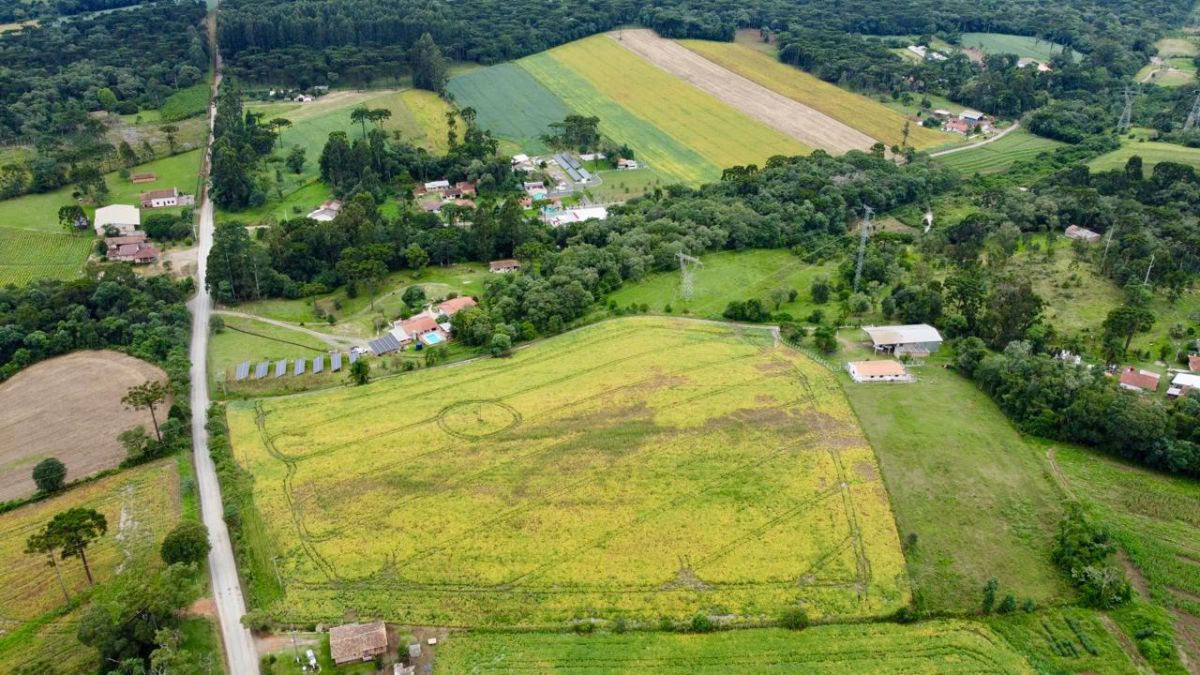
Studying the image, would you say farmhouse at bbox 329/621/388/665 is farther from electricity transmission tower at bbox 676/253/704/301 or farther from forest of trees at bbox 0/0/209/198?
forest of trees at bbox 0/0/209/198

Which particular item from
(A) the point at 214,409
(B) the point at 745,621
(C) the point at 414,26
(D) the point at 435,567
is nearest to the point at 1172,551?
(B) the point at 745,621

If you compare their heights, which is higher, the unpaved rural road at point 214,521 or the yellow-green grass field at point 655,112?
the yellow-green grass field at point 655,112

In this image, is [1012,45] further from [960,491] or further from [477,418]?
[477,418]

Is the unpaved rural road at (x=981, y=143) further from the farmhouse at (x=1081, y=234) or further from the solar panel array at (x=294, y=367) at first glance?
the solar panel array at (x=294, y=367)

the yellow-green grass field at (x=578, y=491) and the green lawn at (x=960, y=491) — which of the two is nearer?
the yellow-green grass field at (x=578, y=491)

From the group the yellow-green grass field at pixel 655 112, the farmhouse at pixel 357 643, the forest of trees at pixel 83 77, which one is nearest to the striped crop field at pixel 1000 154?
the yellow-green grass field at pixel 655 112

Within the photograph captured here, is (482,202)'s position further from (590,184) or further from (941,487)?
(941,487)
